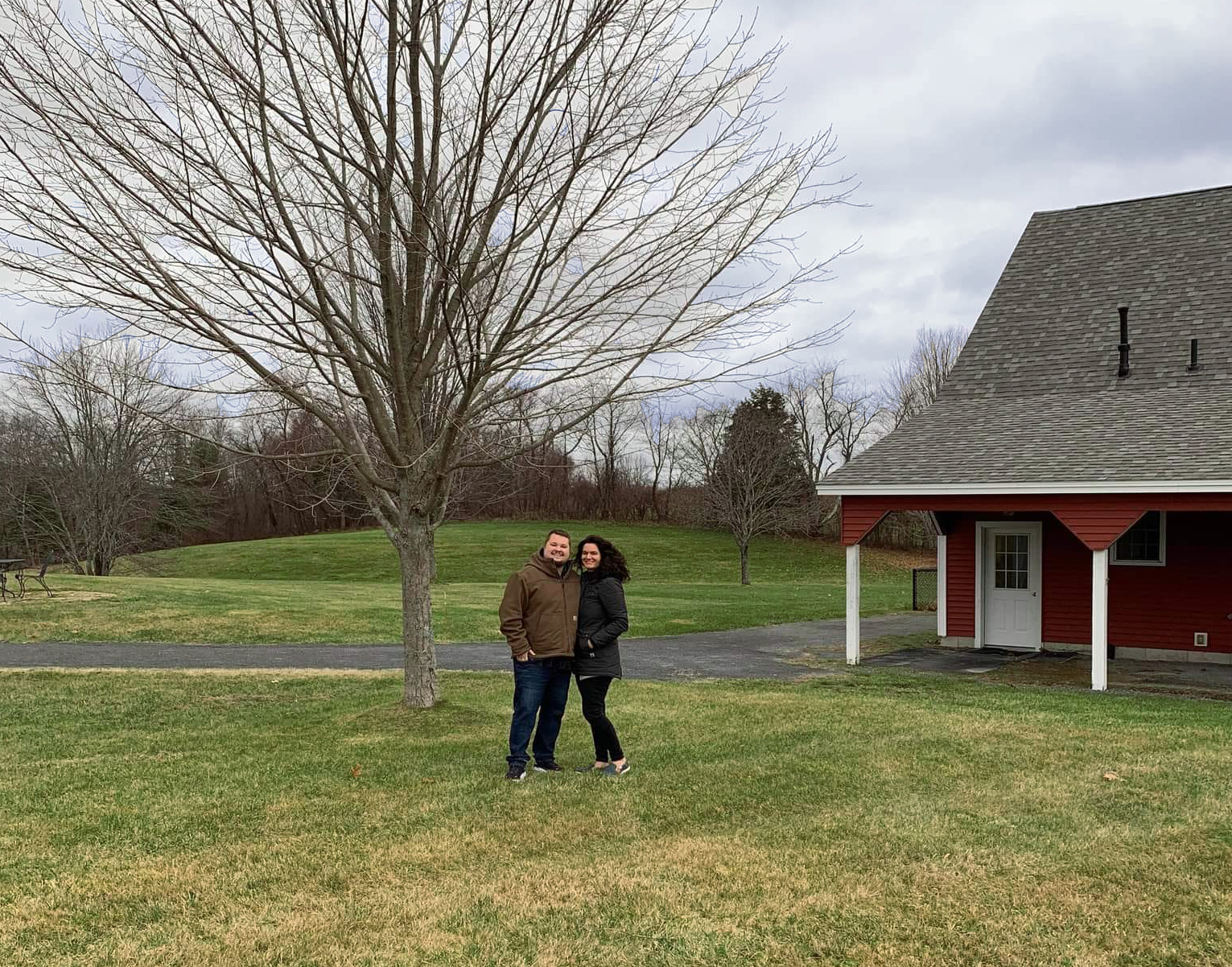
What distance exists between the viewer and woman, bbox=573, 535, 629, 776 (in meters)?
6.64

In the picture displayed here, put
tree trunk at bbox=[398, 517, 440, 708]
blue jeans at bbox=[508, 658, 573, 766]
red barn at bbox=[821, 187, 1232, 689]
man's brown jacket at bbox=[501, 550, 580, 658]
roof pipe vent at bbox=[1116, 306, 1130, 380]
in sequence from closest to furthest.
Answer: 1. man's brown jacket at bbox=[501, 550, 580, 658]
2. blue jeans at bbox=[508, 658, 573, 766]
3. tree trunk at bbox=[398, 517, 440, 708]
4. red barn at bbox=[821, 187, 1232, 689]
5. roof pipe vent at bbox=[1116, 306, 1130, 380]

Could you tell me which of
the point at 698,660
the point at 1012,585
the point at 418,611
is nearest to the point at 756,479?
the point at 1012,585

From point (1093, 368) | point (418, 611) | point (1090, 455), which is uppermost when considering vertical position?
point (1093, 368)

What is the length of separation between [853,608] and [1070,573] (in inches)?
147

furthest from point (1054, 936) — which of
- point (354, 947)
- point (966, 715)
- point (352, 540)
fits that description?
point (352, 540)

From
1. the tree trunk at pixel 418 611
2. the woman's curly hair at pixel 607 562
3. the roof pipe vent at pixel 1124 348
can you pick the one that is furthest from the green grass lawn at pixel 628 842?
the roof pipe vent at pixel 1124 348

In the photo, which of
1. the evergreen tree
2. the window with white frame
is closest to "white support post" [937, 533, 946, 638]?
the window with white frame

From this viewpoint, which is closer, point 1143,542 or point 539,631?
point 539,631

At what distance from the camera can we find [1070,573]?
15109 mm

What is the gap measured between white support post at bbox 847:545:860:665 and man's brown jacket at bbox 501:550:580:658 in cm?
810

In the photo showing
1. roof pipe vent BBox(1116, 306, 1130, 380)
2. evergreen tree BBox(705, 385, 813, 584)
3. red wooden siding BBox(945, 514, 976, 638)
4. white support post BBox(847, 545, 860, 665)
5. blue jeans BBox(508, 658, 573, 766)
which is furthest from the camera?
evergreen tree BBox(705, 385, 813, 584)

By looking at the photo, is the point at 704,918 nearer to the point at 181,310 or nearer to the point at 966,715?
the point at 181,310

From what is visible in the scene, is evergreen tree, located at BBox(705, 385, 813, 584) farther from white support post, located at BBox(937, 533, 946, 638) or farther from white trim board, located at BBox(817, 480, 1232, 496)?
white trim board, located at BBox(817, 480, 1232, 496)

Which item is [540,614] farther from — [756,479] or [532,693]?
[756,479]
